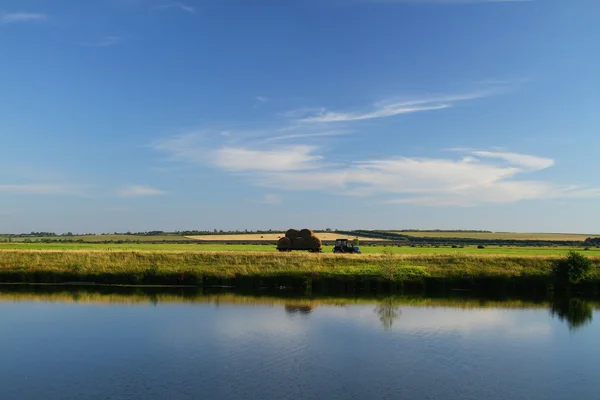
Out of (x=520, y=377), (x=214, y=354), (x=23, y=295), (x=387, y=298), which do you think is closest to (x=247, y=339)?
(x=214, y=354)

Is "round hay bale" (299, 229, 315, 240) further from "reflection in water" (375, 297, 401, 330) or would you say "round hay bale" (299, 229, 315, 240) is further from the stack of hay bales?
"reflection in water" (375, 297, 401, 330)

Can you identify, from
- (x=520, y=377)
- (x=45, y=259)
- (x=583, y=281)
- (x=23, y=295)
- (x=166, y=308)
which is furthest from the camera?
(x=45, y=259)

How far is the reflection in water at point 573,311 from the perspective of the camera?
38.5m

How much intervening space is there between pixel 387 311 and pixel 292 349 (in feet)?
48.8

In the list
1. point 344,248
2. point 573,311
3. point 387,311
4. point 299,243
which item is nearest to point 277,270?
point 387,311

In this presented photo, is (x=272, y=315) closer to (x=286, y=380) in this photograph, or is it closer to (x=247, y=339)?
(x=247, y=339)

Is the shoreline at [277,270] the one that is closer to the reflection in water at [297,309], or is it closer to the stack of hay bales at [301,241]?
the reflection in water at [297,309]

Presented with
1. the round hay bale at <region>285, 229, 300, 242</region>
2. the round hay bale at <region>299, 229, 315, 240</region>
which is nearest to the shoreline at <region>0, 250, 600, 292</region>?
the round hay bale at <region>299, 229, 315, 240</region>

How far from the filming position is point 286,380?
887 inches

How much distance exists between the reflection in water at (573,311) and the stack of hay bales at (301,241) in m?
33.8

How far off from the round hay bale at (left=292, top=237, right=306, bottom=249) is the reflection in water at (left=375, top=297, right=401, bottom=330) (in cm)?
2791

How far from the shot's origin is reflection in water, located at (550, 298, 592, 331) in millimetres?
38500

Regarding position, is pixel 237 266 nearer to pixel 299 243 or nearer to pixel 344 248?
pixel 299 243

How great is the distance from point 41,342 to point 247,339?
1133cm
